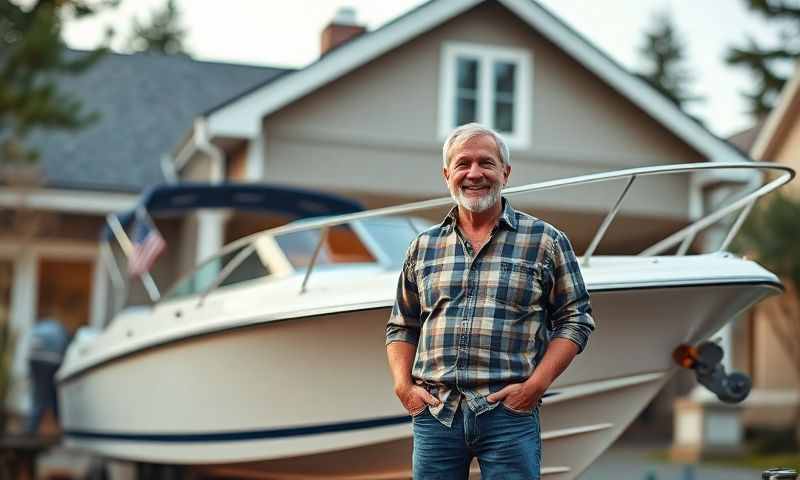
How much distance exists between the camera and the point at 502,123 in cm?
1460

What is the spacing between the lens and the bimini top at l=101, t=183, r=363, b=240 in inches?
383

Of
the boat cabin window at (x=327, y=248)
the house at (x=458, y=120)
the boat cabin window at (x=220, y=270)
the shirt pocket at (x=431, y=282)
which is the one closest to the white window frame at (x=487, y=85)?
the house at (x=458, y=120)

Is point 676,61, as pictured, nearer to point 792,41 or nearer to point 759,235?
point 792,41

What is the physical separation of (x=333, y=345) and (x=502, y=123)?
8255mm

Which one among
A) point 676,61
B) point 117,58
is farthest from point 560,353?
point 676,61

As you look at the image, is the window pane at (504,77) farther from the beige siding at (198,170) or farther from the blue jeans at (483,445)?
the blue jeans at (483,445)

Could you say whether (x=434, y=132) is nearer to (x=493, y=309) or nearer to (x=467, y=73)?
(x=467, y=73)

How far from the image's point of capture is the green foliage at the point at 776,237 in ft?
51.2

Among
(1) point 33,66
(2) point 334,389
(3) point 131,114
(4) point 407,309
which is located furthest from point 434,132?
(4) point 407,309

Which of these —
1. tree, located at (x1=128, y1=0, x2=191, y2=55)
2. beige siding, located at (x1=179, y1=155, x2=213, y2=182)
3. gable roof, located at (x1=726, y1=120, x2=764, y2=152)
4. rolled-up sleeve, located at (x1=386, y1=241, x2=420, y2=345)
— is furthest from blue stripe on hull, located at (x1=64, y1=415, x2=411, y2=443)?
tree, located at (x1=128, y1=0, x2=191, y2=55)

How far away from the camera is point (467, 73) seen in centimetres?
1456

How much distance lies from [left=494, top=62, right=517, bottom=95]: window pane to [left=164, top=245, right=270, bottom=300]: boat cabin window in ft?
21.0

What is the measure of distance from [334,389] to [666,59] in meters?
47.6

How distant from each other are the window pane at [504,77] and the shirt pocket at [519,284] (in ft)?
35.3
